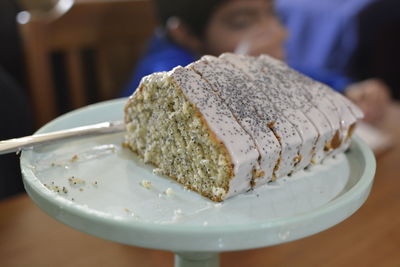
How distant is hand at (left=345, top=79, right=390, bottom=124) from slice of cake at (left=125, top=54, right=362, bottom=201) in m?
0.78

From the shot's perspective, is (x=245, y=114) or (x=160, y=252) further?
(x=160, y=252)

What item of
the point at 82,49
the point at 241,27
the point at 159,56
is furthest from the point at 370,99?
the point at 82,49

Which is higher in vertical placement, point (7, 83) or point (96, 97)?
point (7, 83)

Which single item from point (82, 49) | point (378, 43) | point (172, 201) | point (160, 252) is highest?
point (172, 201)

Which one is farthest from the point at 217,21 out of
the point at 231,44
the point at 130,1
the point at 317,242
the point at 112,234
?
the point at 112,234

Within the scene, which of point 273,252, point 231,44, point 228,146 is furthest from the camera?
point 231,44

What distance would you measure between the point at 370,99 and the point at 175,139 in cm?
107

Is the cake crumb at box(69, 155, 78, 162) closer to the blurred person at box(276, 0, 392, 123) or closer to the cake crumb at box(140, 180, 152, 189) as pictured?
the cake crumb at box(140, 180, 152, 189)

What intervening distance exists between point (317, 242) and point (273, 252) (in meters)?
0.10

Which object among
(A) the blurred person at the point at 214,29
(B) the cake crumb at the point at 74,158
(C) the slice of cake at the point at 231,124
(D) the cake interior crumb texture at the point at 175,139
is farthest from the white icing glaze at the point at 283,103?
(A) the blurred person at the point at 214,29

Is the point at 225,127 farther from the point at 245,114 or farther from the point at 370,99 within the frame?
the point at 370,99

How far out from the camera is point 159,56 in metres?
1.56

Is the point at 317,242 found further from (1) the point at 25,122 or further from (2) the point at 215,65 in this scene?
(1) the point at 25,122

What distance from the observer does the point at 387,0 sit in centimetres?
271
